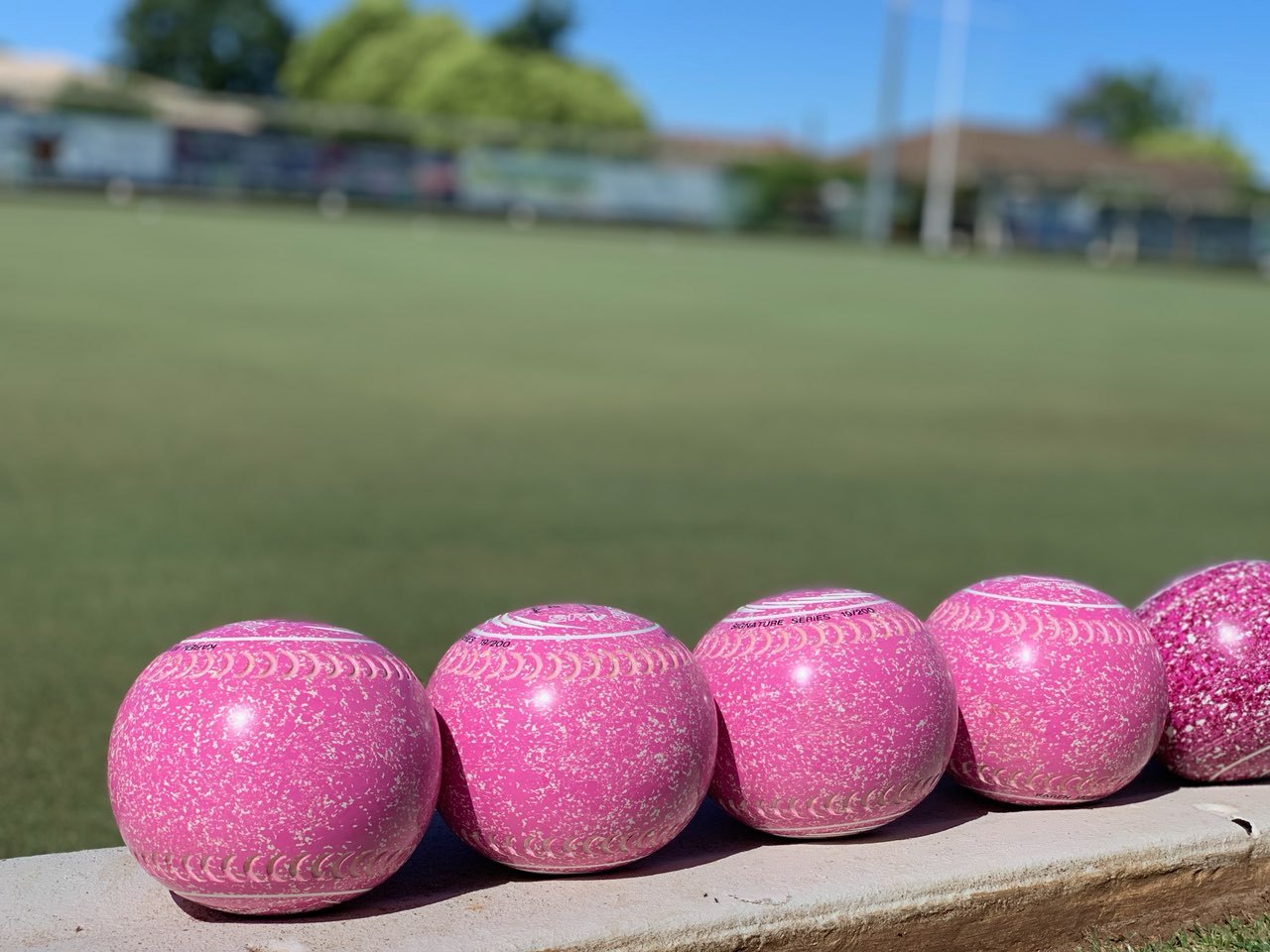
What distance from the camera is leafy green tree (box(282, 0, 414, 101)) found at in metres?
96.6

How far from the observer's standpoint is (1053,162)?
263ft

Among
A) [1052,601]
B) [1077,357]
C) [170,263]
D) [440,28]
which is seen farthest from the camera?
[440,28]

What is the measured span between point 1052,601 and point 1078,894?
2.32 feet

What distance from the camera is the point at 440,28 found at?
92.9 m

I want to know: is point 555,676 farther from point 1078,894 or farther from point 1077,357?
point 1077,357

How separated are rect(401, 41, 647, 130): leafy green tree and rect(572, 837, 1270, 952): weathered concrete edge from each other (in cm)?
8391

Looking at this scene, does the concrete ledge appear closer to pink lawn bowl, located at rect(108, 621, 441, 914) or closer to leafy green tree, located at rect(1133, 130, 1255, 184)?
pink lawn bowl, located at rect(108, 621, 441, 914)

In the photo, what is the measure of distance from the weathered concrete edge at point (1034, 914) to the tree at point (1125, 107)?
13318 centimetres

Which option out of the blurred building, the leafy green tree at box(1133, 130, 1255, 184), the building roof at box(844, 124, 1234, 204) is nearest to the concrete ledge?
the blurred building

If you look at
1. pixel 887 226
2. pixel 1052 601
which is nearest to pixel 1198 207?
pixel 887 226

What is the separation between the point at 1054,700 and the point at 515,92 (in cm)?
8478

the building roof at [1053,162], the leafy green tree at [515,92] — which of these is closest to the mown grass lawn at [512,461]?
the building roof at [1053,162]

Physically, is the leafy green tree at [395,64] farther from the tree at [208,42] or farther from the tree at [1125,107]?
the tree at [1125,107]

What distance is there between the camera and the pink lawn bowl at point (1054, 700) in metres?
3.41
